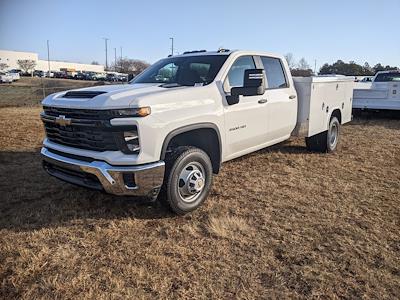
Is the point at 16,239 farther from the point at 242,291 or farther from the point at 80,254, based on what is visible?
the point at 242,291

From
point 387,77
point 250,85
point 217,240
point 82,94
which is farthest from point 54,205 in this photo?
point 387,77

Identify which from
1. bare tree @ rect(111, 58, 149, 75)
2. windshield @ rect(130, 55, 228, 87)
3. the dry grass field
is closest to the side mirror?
windshield @ rect(130, 55, 228, 87)

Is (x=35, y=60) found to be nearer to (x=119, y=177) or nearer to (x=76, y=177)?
(x=76, y=177)

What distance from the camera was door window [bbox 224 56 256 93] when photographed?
4.86 metres

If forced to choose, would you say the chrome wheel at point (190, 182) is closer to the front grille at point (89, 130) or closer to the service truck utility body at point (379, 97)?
the front grille at point (89, 130)

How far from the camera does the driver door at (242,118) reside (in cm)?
484

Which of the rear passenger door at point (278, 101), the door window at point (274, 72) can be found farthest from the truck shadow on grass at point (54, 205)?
the door window at point (274, 72)

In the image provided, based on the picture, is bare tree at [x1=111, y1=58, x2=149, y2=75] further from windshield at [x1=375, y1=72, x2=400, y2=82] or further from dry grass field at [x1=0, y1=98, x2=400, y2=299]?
dry grass field at [x1=0, y1=98, x2=400, y2=299]

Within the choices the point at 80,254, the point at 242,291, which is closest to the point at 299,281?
the point at 242,291

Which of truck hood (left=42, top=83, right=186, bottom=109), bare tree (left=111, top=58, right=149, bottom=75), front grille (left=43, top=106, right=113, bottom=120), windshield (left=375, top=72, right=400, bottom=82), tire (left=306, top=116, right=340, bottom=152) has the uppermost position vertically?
bare tree (left=111, top=58, right=149, bottom=75)

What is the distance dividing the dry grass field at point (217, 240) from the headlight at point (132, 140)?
0.92 m

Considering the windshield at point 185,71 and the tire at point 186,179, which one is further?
the windshield at point 185,71

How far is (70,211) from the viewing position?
446 centimetres

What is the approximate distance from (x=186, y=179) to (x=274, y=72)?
106 inches
